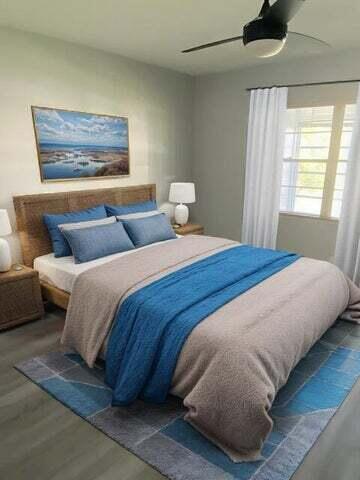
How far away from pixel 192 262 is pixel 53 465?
5.65ft

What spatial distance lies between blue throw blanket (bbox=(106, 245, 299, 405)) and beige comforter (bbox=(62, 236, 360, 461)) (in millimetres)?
74

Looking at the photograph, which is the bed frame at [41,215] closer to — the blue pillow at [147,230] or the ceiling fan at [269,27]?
the blue pillow at [147,230]

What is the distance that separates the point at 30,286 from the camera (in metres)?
2.98

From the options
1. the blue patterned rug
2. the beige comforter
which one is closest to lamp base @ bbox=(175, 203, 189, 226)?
the beige comforter

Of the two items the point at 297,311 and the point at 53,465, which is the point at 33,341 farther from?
the point at 297,311

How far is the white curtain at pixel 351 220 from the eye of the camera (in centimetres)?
357

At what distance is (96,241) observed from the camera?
3090mm

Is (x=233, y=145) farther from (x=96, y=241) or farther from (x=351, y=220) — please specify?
(x=96, y=241)

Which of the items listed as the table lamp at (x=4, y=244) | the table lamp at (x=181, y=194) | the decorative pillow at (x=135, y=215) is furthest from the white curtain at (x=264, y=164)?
the table lamp at (x=4, y=244)

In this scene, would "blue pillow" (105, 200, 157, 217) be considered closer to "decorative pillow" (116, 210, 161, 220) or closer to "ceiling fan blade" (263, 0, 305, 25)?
"decorative pillow" (116, 210, 161, 220)

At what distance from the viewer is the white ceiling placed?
2389mm

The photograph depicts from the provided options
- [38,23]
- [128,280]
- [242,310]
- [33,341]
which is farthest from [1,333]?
[38,23]

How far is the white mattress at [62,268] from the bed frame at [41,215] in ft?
0.22

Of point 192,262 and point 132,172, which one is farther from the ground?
point 132,172
